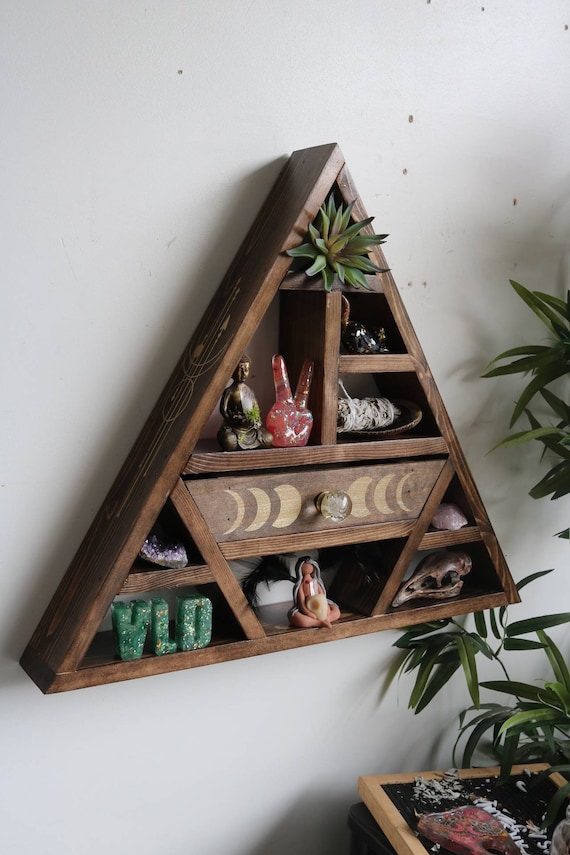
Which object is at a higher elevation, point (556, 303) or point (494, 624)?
point (556, 303)

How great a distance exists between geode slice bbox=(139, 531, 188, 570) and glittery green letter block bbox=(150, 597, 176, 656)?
7 cm

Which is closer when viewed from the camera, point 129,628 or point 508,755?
point 129,628

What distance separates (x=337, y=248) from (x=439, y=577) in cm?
64

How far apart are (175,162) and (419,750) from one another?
1.26 meters

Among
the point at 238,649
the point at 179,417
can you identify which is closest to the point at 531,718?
the point at 238,649

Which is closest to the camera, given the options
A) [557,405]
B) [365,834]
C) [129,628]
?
Result: [129,628]

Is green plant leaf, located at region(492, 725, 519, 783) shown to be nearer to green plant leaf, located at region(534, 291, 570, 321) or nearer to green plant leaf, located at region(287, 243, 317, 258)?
green plant leaf, located at region(534, 291, 570, 321)

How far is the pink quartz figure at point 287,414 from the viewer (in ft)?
4.32

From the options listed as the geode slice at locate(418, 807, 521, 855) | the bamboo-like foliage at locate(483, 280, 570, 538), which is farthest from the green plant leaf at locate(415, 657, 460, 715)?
the bamboo-like foliage at locate(483, 280, 570, 538)

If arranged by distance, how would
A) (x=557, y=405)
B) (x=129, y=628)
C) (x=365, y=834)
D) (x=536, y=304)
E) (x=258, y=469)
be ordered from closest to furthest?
(x=129, y=628), (x=258, y=469), (x=365, y=834), (x=536, y=304), (x=557, y=405)

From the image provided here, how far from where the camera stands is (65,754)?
136cm

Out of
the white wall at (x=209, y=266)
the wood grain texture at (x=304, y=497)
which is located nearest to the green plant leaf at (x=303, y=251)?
the white wall at (x=209, y=266)

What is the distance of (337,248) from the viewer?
4.24ft

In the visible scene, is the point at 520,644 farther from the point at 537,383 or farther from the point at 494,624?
the point at 537,383
